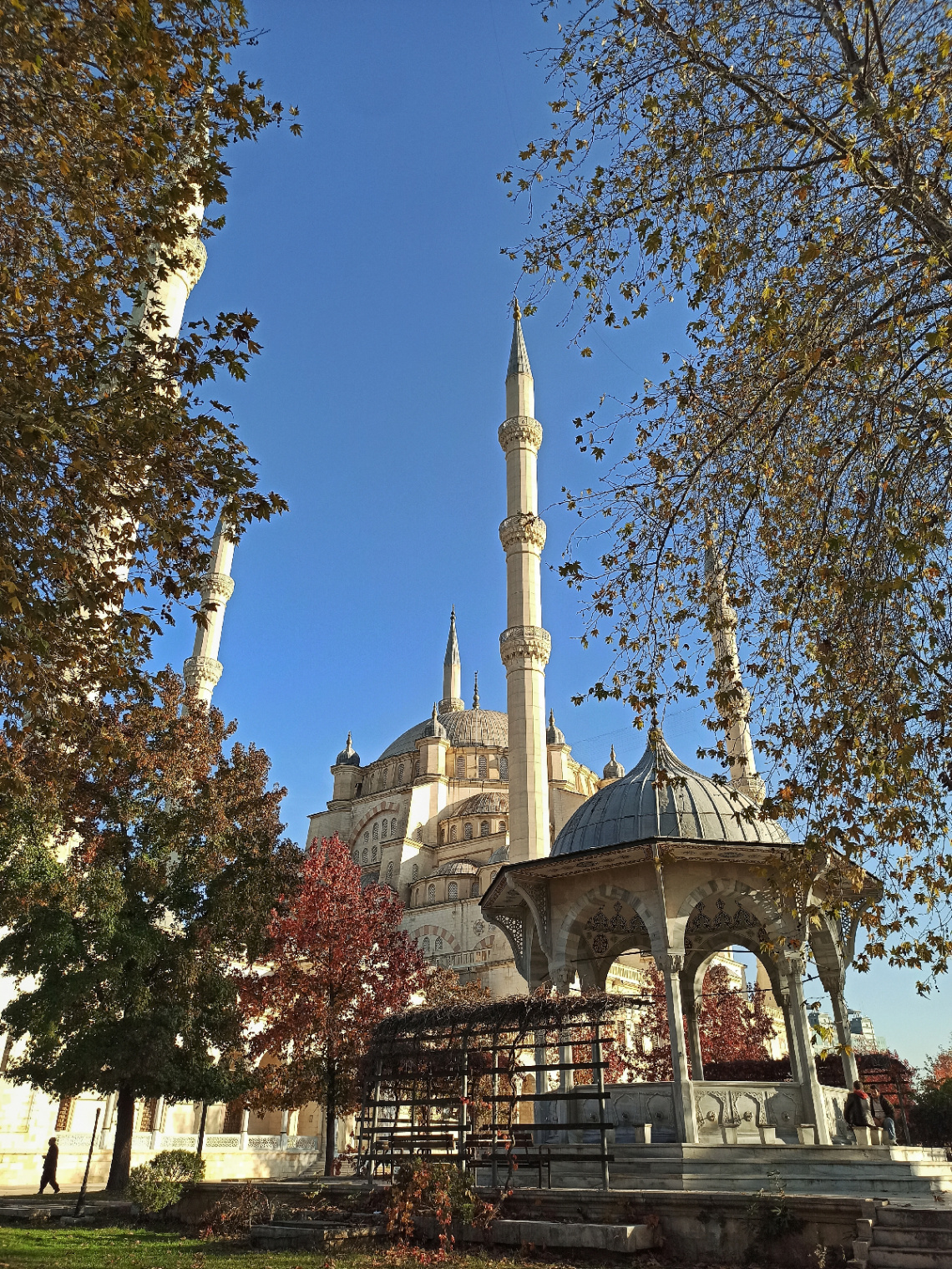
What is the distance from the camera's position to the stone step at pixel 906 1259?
7402 mm

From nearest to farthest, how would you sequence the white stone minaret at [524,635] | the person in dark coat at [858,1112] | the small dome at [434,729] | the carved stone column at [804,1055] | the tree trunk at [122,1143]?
the person in dark coat at [858,1112] → the carved stone column at [804,1055] → the tree trunk at [122,1143] → the white stone minaret at [524,635] → the small dome at [434,729]

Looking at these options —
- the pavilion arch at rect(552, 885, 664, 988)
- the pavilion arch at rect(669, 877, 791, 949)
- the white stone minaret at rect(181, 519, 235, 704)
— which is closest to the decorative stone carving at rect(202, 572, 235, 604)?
the white stone minaret at rect(181, 519, 235, 704)

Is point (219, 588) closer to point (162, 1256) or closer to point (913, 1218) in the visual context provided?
point (162, 1256)

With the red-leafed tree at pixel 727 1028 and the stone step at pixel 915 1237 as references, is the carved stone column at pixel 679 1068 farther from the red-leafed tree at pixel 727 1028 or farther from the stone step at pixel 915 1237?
the red-leafed tree at pixel 727 1028

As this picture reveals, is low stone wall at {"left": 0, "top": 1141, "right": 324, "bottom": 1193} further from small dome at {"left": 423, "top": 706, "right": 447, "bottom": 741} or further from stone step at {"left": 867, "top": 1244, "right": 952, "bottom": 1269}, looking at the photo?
small dome at {"left": 423, "top": 706, "right": 447, "bottom": 741}

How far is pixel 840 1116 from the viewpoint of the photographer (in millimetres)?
13562

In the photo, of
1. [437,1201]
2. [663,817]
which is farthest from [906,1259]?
[663,817]

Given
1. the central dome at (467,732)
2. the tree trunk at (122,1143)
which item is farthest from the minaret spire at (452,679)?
the tree trunk at (122,1143)

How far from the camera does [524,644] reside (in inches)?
1132

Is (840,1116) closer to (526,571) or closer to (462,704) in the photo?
(526,571)

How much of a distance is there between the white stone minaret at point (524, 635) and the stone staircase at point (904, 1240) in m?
18.0

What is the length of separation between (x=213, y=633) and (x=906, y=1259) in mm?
33212

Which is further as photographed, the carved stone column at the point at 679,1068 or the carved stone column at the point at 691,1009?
the carved stone column at the point at 691,1009

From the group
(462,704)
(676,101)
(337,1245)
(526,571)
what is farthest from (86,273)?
(462,704)
